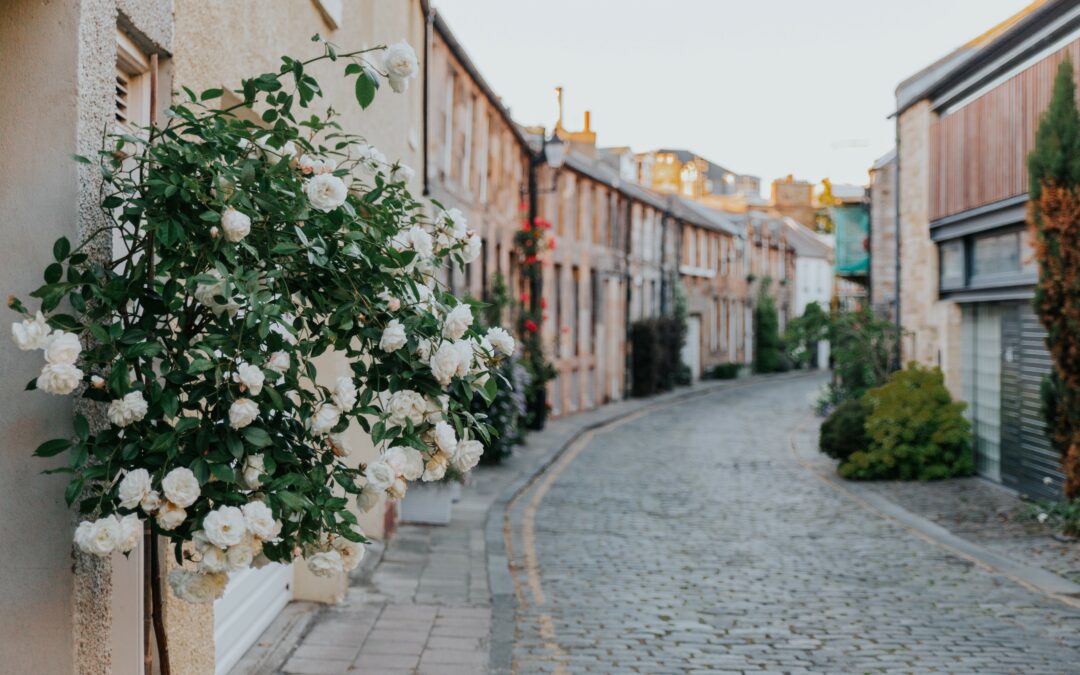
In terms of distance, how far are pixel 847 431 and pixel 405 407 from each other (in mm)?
13495

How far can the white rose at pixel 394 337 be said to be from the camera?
3.14m

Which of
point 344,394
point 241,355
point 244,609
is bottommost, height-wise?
point 244,609

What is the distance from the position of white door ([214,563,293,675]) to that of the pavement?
13 cm

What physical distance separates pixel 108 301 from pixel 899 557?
8395 mm

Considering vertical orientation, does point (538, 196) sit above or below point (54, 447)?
above

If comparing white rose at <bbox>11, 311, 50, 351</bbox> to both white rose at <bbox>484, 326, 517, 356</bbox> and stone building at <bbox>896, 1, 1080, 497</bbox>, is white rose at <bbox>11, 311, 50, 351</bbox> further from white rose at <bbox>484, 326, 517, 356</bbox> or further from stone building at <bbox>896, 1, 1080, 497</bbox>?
stone building at <bbox>896, 1, 1080, 497</bbox>

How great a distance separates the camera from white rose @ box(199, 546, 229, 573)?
2.89 m

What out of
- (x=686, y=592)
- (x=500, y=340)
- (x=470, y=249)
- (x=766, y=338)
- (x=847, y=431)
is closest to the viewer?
(x=500, y=340)

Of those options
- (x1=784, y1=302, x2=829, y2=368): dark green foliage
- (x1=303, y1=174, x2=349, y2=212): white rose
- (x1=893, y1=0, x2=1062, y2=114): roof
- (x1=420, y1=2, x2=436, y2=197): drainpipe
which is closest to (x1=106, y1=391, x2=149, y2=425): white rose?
(x1=303, y1=174, x2=349, y2=212): white rose

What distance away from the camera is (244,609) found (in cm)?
605

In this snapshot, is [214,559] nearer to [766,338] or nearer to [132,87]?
[132,87]

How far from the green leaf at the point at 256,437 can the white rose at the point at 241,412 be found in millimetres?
73

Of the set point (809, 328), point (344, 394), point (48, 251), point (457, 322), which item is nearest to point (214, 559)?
point (344, 394)

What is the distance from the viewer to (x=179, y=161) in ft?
10.2
